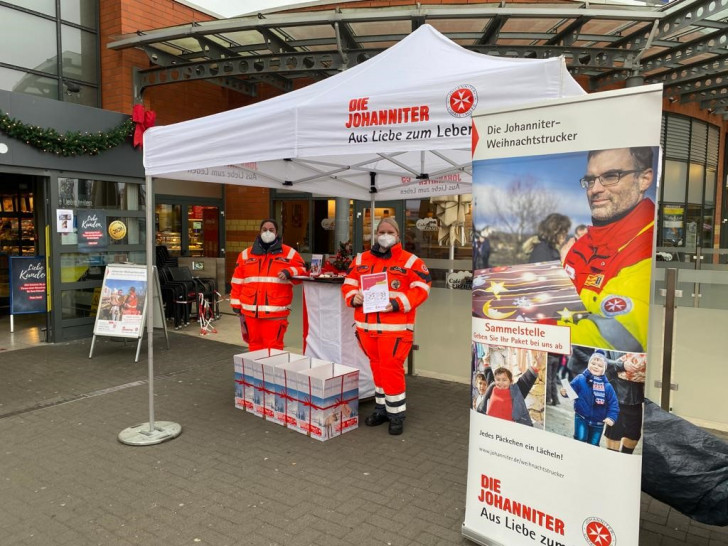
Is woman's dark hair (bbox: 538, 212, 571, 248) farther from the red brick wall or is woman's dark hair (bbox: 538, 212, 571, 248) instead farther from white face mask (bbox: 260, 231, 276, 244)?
the red brick wall

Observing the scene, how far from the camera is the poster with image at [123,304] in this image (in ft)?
24.7

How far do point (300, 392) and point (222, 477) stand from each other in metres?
1.01

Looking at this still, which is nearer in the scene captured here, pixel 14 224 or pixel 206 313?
pixel 206 313

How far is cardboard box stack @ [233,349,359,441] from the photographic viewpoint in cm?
460

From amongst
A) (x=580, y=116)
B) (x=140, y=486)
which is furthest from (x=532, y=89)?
(x=140, y=486)

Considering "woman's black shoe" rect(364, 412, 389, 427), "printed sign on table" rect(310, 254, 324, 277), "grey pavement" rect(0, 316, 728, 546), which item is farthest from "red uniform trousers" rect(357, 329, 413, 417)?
"printed sign on table" rect(310, 254, 324, 277)

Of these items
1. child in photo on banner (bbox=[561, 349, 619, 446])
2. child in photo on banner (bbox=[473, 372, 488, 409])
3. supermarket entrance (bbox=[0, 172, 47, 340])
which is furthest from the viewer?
supermarket entrance (bbox=[0, 172, 47, 340])

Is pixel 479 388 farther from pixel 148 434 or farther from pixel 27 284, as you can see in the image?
pixel 27 284

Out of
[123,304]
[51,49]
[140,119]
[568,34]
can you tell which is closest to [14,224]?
[51,49]

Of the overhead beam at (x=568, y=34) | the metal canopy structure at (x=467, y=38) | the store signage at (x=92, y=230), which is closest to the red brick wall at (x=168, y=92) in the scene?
the metal canopy structure at (x=467, y=38)

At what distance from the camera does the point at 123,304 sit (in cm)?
763

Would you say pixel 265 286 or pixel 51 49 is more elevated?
pixel 51 49

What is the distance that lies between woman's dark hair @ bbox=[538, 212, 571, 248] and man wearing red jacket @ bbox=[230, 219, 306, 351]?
136 inches

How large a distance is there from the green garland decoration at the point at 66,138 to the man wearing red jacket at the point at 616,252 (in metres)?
8.06
